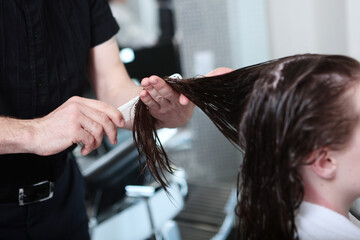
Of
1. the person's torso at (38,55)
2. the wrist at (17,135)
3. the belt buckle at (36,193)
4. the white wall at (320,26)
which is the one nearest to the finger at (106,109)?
the wrist at (17,135)

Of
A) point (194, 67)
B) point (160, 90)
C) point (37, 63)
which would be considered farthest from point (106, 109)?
point (194, 67)

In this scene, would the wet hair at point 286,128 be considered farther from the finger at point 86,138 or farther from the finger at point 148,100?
the finger at point 86,138

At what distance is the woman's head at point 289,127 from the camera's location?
834mm

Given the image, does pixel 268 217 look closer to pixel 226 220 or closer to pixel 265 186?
pixel 265 186

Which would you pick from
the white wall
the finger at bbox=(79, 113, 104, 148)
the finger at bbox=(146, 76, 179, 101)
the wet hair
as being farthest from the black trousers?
the white wall

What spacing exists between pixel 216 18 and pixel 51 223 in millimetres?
2059

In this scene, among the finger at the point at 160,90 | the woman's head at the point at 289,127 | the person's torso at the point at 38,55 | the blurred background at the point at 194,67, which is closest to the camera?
the woman's head at the point at 289,127

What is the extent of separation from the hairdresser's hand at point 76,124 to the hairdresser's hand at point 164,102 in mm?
93

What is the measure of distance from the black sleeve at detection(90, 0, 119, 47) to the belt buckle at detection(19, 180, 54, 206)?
493mm

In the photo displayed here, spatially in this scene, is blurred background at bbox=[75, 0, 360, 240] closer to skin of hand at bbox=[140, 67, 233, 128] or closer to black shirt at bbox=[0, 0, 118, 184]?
skin of hand at bbox=[140, 67, 233, 128]

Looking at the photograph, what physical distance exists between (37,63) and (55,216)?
487 mm

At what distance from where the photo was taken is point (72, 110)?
0.99m

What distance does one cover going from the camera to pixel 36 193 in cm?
124

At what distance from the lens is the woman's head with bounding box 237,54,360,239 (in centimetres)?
83
